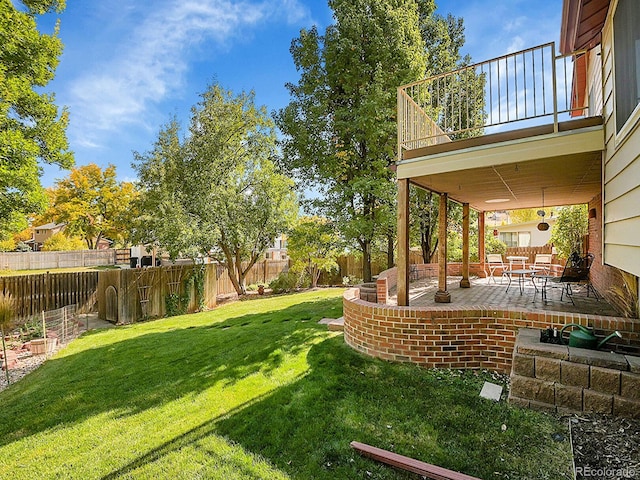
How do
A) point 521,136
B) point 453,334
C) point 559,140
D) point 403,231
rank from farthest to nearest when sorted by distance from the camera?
point 403,231 → point 453,334 → point 521,136 → point 559,140

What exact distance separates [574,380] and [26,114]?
1378 centimetres

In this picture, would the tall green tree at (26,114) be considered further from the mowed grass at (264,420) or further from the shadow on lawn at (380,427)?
the shadow on lawn at (380,427)

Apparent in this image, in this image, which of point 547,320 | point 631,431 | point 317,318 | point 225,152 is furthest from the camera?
point 225,152

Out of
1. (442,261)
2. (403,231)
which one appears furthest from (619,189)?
(442,261)

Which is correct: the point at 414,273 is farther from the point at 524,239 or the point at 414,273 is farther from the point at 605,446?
the point at 524,239

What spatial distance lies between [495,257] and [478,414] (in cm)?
817

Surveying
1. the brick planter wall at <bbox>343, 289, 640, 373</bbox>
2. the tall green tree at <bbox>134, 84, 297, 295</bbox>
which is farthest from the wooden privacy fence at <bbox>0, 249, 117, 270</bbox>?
the brick planter wall at <bbox>343, 289, 640, 373</bbox>

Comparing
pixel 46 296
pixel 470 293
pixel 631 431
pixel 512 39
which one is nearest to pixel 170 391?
pixel 631 431

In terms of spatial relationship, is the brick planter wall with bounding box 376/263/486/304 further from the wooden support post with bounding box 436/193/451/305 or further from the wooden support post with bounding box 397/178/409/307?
the wooden support post with bounding box 397/178/409/307

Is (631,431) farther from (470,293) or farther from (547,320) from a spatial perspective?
(470,293)

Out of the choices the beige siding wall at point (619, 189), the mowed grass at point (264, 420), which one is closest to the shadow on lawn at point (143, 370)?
the mowed grass at point (264, 420)

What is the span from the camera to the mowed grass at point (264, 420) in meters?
2.95

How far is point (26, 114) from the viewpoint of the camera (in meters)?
9.41

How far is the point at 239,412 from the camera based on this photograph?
3.97 metres
